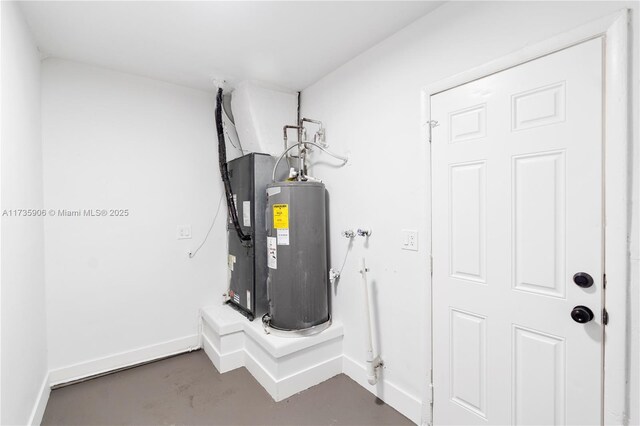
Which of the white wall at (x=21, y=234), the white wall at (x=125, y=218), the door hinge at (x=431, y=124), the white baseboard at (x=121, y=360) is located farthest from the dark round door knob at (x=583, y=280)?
the white baseboard at (x=121, y=360)

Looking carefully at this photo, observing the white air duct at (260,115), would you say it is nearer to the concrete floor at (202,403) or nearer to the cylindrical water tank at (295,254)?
the cylindrical water tank at (295,254)

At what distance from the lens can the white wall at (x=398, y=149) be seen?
58.0 inches

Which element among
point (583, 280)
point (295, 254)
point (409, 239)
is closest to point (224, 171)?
point (295, 254)

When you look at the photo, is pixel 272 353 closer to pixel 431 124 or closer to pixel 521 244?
pixel 521 244

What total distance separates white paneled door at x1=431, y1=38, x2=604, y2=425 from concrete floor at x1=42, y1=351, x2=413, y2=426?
1.90ft

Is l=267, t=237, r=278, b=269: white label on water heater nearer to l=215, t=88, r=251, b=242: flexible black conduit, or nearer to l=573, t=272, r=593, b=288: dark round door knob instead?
l=215, t=88, r=251, b=242: flexible black conduit

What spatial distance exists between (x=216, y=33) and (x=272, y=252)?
1.55 metres

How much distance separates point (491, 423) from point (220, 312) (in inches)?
85.0

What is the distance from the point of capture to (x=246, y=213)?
2.54m

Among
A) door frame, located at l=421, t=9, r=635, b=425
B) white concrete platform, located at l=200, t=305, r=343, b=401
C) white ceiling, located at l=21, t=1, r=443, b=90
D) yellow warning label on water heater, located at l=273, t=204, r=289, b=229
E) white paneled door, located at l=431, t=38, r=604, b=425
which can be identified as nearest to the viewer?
door frame, located at l=421, t=9, r=635, b=425

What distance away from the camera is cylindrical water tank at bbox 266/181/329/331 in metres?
2.20

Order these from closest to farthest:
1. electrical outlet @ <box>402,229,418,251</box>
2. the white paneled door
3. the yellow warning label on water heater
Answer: the white paneled door, electrical outlet @ <box>402,229,418,251</box>, the yellow warning label on water heater

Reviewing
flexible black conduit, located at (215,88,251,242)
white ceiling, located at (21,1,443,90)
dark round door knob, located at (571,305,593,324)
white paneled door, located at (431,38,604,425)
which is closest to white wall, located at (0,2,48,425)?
white ceiling, located at (21,1,443,90)

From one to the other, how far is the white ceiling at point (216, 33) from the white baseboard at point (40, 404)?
2.33 metres
